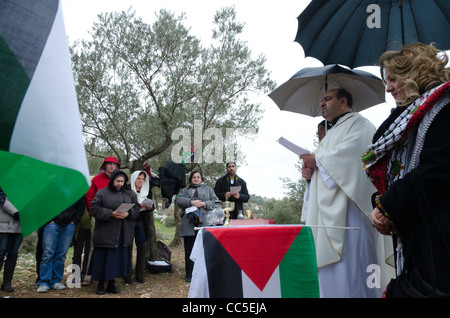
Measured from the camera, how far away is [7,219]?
4.86m

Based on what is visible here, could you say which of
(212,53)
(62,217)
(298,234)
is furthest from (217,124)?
(298,234)

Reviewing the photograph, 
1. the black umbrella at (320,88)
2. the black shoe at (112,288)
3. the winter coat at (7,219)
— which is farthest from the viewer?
the black shoe at (112,288)

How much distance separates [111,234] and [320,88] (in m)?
3.67

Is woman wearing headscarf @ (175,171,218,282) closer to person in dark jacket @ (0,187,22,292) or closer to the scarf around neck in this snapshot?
person in dark jacket @ (0,187,22,292)

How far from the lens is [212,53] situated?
31.7ft

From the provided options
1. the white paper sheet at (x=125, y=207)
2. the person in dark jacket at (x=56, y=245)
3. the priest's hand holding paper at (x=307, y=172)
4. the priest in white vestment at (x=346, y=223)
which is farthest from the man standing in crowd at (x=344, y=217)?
the person in dark jacket at (x=56, y=245)

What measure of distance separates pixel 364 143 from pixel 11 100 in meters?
2.55

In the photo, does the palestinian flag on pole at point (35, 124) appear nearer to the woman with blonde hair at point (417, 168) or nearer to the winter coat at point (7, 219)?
the woman with blonde hair at point (417, 168)

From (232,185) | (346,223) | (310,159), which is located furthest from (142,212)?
(346,223)

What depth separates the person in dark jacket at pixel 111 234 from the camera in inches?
206

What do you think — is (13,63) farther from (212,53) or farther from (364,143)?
(212,53)

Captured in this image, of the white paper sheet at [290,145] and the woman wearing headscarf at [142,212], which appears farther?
the woman wearing headscarf at [142,212]

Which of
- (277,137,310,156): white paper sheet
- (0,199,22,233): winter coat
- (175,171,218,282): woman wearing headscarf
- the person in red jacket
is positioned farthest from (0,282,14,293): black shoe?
(277,137,310,156): white paper sheet

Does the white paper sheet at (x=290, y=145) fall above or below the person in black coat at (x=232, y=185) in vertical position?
above
